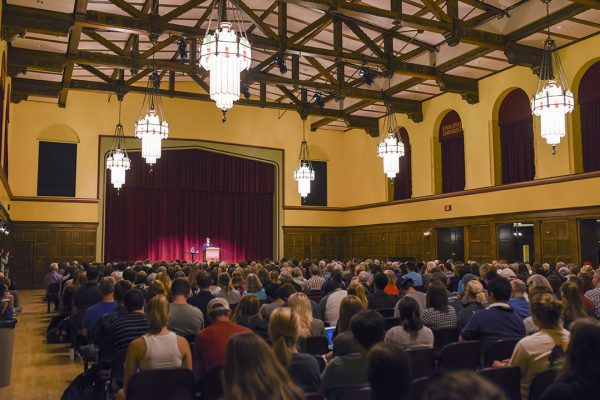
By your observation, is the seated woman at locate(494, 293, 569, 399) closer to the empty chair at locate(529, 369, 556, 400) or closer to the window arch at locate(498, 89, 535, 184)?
the empty chair at locate(529, 369, 556, 400)

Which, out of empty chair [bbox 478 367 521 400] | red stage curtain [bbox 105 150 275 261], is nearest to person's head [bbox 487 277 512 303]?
empty chair [bbox 478 367 521 400]

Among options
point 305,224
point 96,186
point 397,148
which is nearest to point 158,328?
point 397,148

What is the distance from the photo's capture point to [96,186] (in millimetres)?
21500

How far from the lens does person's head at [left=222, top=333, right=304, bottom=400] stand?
86.4 inches

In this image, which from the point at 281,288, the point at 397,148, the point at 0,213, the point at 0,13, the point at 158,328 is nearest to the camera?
the point at 158,328

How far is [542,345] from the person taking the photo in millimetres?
3828

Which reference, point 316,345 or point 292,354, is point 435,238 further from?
point 292,354

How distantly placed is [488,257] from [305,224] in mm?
9639

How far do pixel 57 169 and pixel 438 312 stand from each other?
62.4 ft

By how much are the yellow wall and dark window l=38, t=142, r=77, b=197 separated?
0.90 feet

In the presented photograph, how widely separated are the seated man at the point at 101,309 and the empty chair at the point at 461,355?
3.81 m

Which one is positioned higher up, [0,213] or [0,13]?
[0,13]

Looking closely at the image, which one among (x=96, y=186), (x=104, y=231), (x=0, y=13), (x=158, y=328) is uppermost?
(x=0, y=13)

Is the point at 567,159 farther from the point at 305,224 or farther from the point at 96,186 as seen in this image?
the point at 96,186
